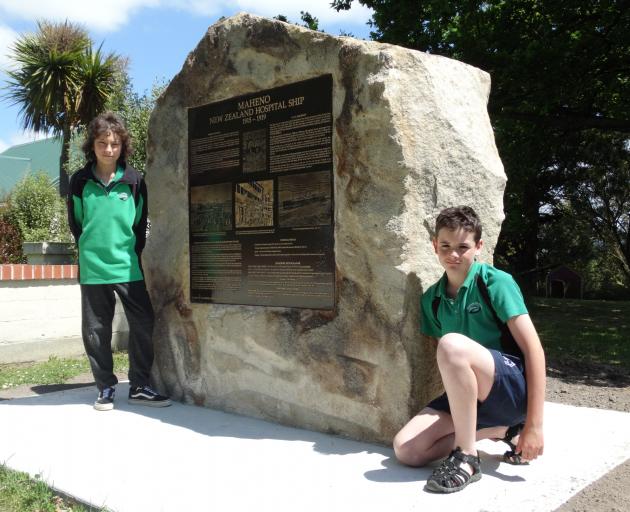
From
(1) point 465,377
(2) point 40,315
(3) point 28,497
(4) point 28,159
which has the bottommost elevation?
(3) point 28,497

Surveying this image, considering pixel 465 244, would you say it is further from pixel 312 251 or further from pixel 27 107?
pixel 27 107

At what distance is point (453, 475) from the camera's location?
8.87ft

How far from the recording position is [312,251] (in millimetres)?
3770

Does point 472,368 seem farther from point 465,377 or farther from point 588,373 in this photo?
point 588,373

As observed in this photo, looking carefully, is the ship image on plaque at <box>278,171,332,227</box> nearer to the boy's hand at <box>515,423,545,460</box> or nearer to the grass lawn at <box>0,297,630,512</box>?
the boy's hand at <box>515,423,545,460</box>

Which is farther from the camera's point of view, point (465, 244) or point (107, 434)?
point (107, 434)

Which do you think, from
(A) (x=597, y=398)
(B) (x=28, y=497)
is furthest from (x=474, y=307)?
(A) (x=597, y=398)

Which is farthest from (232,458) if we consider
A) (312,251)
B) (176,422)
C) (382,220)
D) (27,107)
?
(27,107)

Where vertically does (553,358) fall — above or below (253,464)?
below

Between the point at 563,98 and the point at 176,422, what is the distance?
8388 millimetres

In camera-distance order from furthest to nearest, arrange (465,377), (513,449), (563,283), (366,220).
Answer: (563,283)
(366,220)
(513,449)
(465,377)

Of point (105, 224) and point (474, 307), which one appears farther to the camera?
point (105, 224)

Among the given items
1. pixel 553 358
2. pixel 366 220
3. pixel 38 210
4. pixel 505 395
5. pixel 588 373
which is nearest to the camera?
pixel 505 395

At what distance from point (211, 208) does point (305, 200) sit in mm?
928
